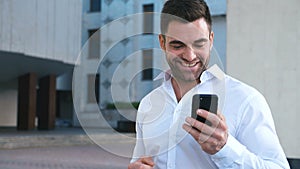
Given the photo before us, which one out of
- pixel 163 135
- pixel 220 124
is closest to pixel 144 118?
pixel 163 135

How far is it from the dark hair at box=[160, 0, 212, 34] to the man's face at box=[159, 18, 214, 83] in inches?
0.7

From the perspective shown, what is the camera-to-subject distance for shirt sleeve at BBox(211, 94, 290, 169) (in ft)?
3.78

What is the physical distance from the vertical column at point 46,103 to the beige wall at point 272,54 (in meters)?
12.0

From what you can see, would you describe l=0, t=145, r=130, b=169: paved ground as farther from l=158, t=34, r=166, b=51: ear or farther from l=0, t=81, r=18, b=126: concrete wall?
l=0, t=81, r=18, b=126: concrete wall

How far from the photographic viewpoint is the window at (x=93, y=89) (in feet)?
3.50

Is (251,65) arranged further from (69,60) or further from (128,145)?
(69,60)

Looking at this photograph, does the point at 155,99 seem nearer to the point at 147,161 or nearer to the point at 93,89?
the point at 147,161

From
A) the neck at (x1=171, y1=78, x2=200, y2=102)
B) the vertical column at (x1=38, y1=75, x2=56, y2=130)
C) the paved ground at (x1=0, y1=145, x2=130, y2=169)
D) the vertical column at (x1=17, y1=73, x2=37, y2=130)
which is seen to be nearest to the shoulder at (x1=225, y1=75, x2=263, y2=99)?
the neck at (x1=171, y1=78, x2=200, y2=102)

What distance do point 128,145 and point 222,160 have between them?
286mm

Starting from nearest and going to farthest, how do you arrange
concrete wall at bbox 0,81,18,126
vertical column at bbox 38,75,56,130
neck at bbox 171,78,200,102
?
neck at bbox 171,78,200,102 → vertical column at bbox 38,75,56,130 → concrete wall at bbox 0,81,18,126

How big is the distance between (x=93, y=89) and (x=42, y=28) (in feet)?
45.2

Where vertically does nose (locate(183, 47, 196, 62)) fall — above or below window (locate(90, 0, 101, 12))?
below

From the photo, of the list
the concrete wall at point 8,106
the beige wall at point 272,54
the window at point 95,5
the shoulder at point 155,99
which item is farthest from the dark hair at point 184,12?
the window at point 95,5

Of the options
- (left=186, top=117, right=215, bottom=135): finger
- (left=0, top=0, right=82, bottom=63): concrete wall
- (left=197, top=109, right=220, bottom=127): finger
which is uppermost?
(left=0, top=0, right=82, bottom=63): concrete wall
